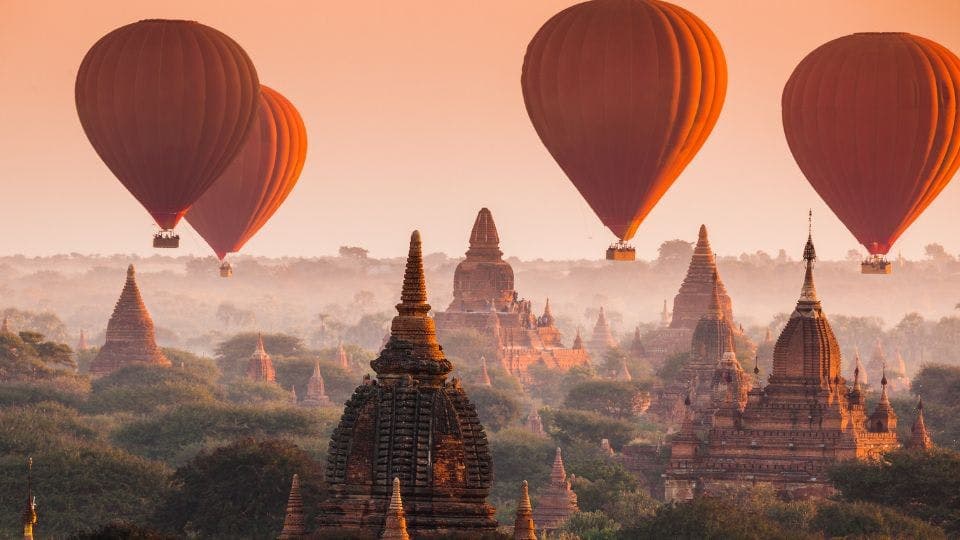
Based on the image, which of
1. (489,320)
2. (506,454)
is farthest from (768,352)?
(506,454)

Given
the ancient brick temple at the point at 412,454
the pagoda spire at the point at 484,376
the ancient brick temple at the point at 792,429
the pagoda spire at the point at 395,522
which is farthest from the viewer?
the pagoda spire at the point at 484,376

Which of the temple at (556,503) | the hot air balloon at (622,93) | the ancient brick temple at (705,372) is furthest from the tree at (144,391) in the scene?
the hot air balloon at (622,93)

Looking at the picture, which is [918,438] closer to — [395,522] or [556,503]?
[556,503]

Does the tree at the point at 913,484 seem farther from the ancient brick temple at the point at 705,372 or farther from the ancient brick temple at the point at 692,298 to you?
the ancient brick temple at the point at 692,298

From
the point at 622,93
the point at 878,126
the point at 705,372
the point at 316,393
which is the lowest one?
the point at 705,372

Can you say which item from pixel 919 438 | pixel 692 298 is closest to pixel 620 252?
pixel 919 438

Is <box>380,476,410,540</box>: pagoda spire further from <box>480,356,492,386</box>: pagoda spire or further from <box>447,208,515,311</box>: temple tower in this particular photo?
<box>447,208,515,311</box>: temple tower
